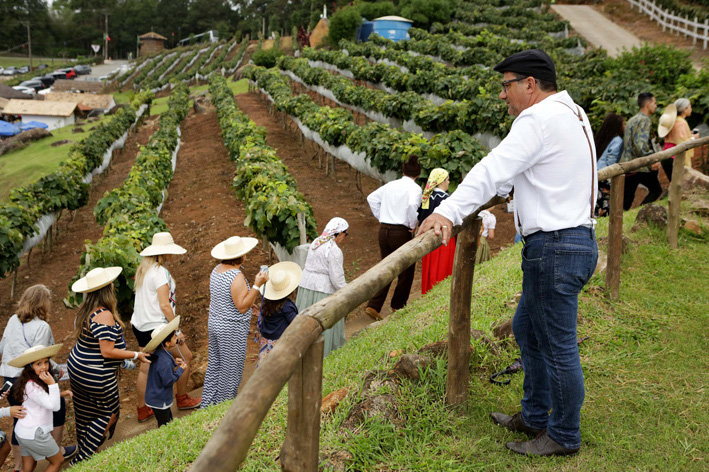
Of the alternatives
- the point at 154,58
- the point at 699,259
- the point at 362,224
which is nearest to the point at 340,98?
the point at 362,224

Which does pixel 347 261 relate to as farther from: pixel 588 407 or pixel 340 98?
pixel 340 98

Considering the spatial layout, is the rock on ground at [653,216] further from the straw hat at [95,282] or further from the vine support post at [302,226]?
the straw hat at [95,282]

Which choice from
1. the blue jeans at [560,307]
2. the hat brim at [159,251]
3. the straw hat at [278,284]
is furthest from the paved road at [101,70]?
the blue jeans at [560,307]

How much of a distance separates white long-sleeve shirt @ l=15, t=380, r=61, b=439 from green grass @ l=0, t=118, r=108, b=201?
71.0 ft

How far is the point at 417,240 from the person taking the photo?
250cm

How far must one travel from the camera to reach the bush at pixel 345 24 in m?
46.7

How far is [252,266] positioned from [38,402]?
608 cm

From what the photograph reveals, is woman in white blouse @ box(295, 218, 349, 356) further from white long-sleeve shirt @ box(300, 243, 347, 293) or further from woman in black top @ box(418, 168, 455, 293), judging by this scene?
woman in black top @ box(418, 168, 455, 293)

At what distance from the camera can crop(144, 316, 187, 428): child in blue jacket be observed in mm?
5227

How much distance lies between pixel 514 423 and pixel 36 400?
4.04 meters

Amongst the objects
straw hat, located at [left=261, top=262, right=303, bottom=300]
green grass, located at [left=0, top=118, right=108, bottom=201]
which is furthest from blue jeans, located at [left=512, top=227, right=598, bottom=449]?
green grass, located at [left=0, top=118, right=108, bottom=201]

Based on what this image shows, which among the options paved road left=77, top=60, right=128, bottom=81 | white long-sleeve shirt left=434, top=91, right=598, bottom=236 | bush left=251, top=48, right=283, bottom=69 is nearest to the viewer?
white long-sleeve shirt left=434, top=91, right=598, bottom=236

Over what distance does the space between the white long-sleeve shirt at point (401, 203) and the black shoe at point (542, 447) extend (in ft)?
14.7

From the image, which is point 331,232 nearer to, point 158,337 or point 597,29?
Result: point 158,337
